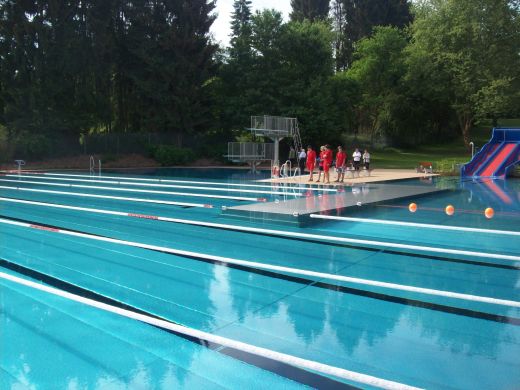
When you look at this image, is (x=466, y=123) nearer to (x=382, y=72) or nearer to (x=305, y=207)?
(x=382, y=72)

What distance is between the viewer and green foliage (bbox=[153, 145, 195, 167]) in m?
34.4

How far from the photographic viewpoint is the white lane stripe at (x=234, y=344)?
320 cm

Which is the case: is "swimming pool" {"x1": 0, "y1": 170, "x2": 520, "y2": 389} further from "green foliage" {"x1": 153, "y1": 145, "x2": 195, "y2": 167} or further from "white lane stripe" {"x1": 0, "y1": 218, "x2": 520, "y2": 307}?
"green foliage" {"x1": 153, "y1": 145, "x2": 195, "y2": 167}

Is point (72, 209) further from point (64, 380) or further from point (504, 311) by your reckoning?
point (504, 311)

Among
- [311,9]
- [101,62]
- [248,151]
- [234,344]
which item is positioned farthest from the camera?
[311,9]

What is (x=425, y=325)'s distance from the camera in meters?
5.07

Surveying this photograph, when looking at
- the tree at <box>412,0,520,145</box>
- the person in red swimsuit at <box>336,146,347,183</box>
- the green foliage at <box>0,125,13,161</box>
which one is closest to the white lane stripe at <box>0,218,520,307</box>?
the person in red swimsuit at <box>336,146,347,183</box>

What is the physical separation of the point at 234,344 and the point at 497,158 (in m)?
24.5

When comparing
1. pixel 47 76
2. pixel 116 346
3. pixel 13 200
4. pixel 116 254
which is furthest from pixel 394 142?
pixel 116 346

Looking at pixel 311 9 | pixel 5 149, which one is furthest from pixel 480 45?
pixel 5 149

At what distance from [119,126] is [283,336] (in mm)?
37410

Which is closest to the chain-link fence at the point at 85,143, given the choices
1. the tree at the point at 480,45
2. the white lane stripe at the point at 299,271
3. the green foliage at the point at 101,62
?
the green foliage at the point at 101,62

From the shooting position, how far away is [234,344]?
3.99 metres

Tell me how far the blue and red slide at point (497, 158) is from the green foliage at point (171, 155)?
19188 mm
